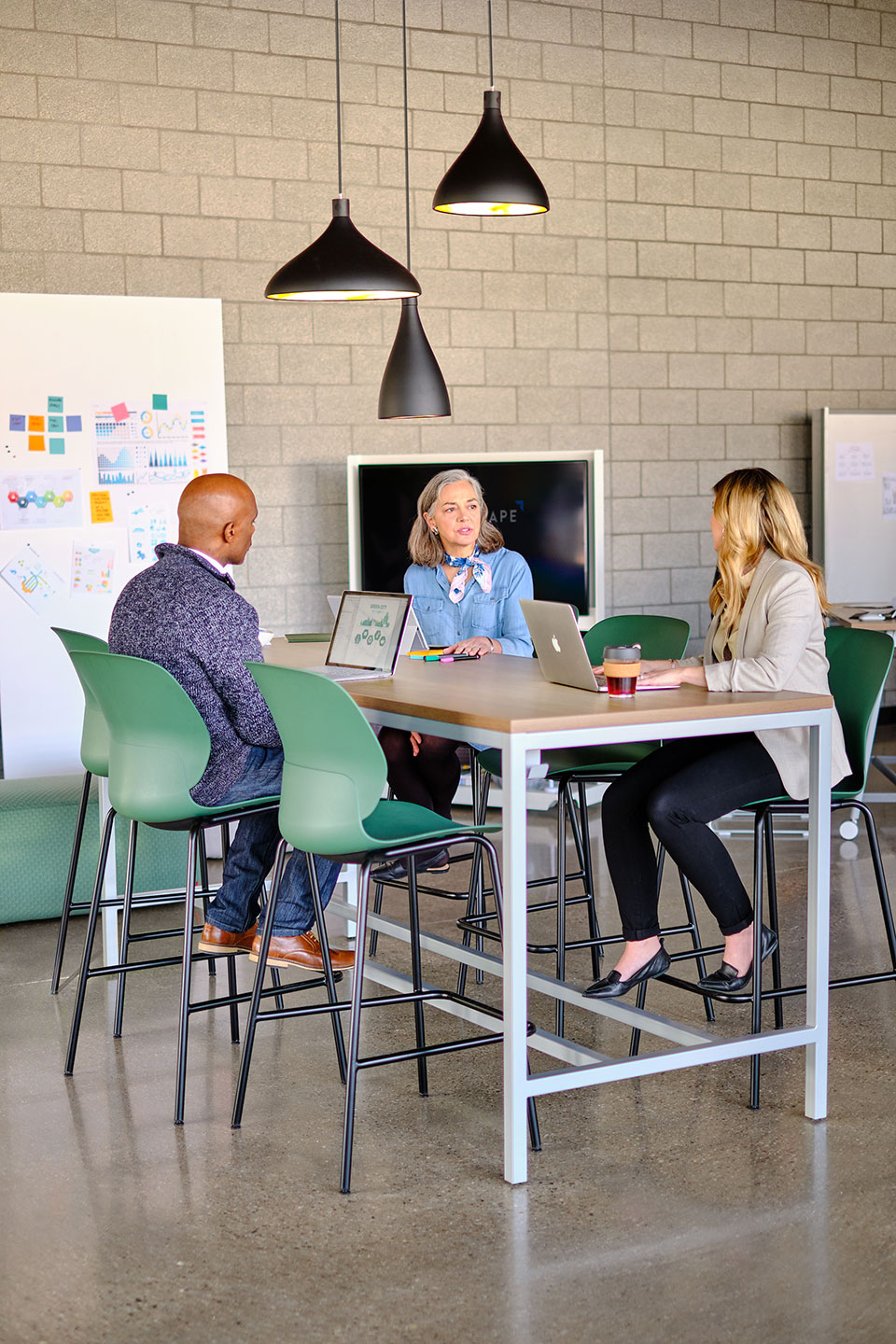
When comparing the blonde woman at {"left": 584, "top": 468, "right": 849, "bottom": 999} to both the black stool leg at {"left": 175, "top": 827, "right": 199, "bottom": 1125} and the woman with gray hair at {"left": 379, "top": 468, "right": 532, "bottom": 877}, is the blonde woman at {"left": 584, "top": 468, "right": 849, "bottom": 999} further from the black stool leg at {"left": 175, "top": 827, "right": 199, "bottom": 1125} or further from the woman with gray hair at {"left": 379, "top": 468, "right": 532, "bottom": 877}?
the woman with gray hair at {"left": 379, "top": 468, "right": 532, "bottom": 877}

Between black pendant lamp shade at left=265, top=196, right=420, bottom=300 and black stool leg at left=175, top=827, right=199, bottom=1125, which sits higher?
black pendant lamp shade at left=265, top=196, right=420, bottom=300

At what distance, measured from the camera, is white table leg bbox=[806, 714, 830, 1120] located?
3.04 meters

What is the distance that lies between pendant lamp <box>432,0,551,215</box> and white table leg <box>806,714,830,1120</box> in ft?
5.66

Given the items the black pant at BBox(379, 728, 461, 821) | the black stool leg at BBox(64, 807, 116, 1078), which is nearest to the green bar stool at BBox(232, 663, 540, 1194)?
the black stool leg at BBox(64, 807, 116, 1078)

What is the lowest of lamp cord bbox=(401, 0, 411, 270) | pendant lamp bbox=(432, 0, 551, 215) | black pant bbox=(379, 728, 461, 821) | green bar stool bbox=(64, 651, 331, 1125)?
black pant bbox=(379, 728, 461, 821)

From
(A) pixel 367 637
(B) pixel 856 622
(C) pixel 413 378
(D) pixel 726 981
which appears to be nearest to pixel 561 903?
(D) pixel 726 981

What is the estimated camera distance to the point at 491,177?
386 centimetres

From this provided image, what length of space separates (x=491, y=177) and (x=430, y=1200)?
2590 mm

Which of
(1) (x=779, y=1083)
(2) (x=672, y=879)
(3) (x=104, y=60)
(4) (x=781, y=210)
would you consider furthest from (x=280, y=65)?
(1) (x=779, y=1083)

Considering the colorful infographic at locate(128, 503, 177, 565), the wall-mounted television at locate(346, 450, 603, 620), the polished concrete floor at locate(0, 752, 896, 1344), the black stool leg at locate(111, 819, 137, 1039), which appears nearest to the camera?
the polished concrete floor at locate(0, 752, 896, 1344)

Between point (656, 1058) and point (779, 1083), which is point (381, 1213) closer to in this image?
point (656, 1058)

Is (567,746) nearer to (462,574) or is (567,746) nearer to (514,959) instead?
(514,959)

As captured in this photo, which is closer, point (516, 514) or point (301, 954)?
point (301, 954)

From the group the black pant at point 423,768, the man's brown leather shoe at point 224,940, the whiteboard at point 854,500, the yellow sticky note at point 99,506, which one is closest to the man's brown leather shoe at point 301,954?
the man's brown leather shoe at point 224,940
